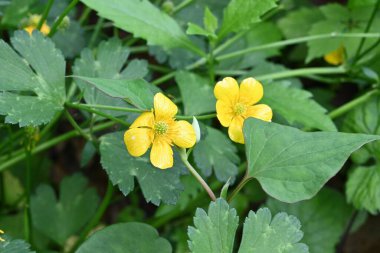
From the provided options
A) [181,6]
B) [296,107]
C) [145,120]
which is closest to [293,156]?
[145,120]

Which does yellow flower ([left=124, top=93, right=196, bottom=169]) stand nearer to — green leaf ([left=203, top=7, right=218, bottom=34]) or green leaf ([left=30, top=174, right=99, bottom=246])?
green leaf ([left=203, top=7, right=218, bottom=34])

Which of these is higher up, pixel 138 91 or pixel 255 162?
pixel 138 91

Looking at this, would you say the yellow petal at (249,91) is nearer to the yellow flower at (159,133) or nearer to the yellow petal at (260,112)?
the yellow petal at (260,112)

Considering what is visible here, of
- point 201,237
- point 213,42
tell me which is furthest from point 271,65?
point 201,237

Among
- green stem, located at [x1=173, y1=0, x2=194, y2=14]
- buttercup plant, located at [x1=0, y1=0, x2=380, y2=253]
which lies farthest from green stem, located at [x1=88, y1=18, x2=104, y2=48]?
green stem, located at [x1=173, y1=0, x2=194, y2=14]

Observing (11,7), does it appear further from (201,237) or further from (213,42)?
(201,237)

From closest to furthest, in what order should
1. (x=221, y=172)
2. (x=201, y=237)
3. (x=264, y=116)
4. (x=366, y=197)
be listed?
(x=201, y=237)
(x=264, y=116)
(x=221, y=172)
(x=366, y=197)

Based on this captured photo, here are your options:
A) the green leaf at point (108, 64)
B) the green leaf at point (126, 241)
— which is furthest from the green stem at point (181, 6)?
the green leaf at point (126, 241)
